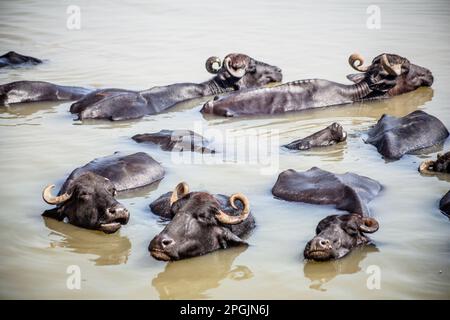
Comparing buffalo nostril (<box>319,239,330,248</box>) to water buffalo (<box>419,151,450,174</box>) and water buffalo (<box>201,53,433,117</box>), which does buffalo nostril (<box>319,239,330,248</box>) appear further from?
water buffalo (<box>201,53,433,117</box>)

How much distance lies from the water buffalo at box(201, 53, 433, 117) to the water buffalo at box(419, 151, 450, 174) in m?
3.39

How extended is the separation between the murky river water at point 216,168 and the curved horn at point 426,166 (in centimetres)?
13

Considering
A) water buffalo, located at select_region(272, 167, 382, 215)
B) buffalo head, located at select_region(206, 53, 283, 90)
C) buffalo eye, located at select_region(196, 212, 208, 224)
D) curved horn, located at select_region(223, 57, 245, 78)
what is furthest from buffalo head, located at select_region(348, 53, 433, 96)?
buffalo eye, located at select_region(196, 212, 208, 224)

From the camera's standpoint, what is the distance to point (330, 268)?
7074 mm

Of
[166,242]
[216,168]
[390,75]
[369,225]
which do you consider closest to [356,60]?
[390,75]

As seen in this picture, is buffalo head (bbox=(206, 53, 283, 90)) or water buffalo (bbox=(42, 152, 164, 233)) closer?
water buffalo (bbox=(42, 152, 164, 233))

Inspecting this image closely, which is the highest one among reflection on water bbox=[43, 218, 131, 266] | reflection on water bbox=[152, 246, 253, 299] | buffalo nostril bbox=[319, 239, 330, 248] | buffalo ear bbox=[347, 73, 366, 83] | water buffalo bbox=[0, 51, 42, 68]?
water buffalo bbox=[0, 51, 42, 68]

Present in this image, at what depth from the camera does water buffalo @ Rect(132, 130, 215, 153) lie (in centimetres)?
1040

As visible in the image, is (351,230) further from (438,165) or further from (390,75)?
(390,75)

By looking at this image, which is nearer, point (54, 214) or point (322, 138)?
point (54, 214)

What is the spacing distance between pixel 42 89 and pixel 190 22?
829 cm

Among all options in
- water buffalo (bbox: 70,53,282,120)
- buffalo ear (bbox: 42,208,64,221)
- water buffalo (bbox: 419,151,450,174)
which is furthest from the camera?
water buffalo (bbox: 70,53,282,120)

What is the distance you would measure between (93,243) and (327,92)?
630cm

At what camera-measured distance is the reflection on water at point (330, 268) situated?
6.87 m
